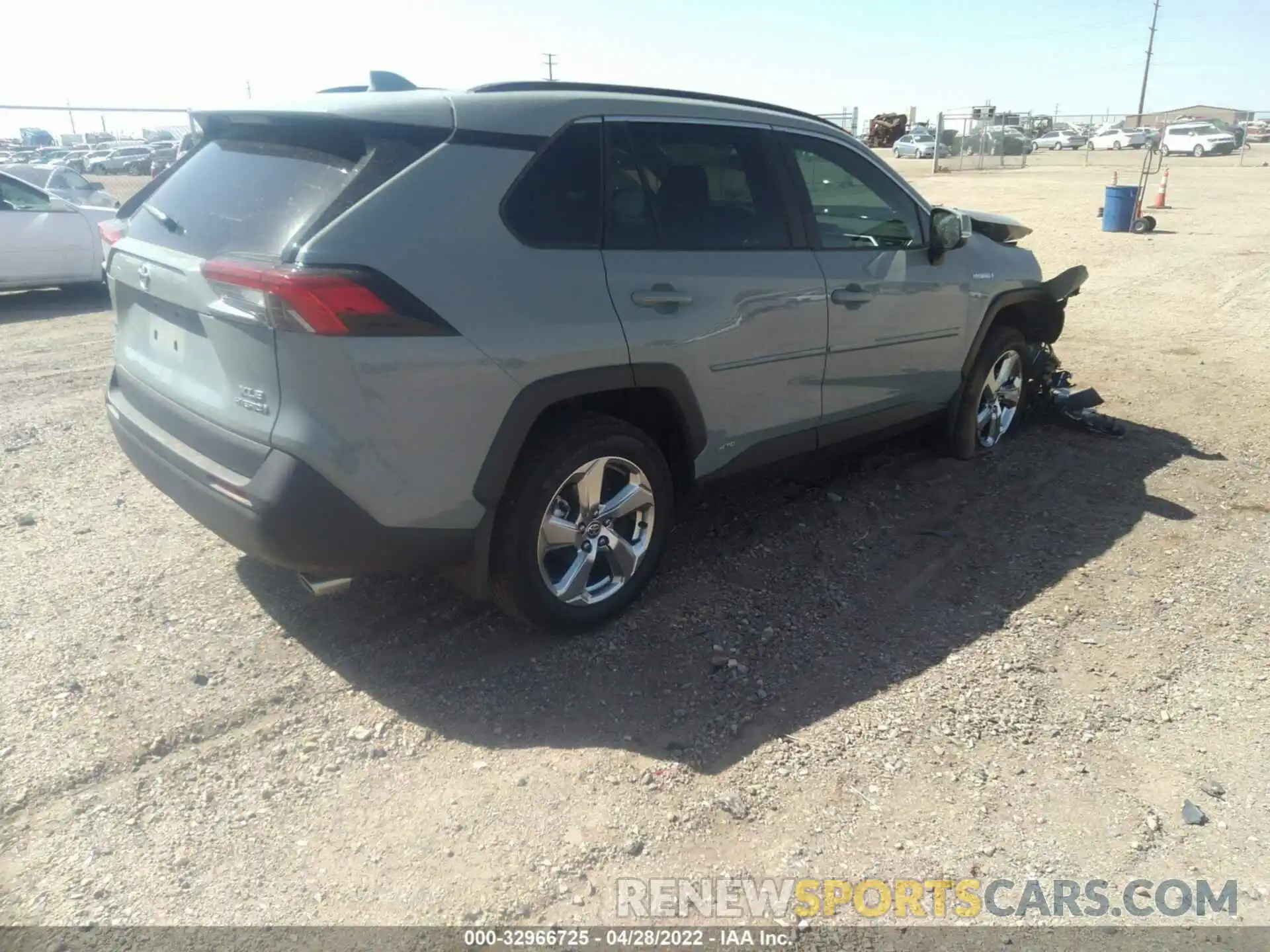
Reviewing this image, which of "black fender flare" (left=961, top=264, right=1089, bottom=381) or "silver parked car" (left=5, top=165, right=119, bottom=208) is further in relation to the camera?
"silver parked car" (left=5, top=165, right=119, bottom=208)

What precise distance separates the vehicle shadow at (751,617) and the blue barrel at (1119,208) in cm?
1334

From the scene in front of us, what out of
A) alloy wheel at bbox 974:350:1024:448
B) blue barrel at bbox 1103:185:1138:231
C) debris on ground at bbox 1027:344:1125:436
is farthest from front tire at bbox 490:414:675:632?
blue barrel at bbox 1103:185:1138:231

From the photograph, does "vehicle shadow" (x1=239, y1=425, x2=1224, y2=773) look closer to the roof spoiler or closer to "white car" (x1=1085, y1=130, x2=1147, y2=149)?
the roof spoiler

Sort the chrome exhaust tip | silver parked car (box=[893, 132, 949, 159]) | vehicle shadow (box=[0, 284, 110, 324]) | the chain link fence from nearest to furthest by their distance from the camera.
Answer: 1. the chrome exhaust tip
2. vehicle shadow (box=[0, 284, 110, 324])
3. the chain link fence
4. silver parked car (box=[893, 132, 949, 159])

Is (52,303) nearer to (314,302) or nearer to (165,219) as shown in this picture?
(165,219)

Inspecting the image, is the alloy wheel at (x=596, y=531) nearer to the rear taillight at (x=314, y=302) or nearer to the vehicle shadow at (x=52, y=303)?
the rear taillight at (x=314, y=302)

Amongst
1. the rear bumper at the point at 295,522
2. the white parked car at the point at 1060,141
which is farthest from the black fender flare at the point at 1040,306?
the white parked car at the point at 1060,141

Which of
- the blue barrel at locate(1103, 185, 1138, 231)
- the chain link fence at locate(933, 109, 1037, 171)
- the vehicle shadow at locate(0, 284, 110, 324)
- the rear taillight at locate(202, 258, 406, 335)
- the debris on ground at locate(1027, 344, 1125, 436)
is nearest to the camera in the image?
the rear taillight at locate(202, 258, 406, 335)

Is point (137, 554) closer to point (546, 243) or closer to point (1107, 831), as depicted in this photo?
point (546, 243)

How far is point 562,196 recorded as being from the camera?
10.9 ft

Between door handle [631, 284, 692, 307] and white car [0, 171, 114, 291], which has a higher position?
door handle [631, 284, 692, 307]

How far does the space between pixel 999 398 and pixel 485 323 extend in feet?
12.7
